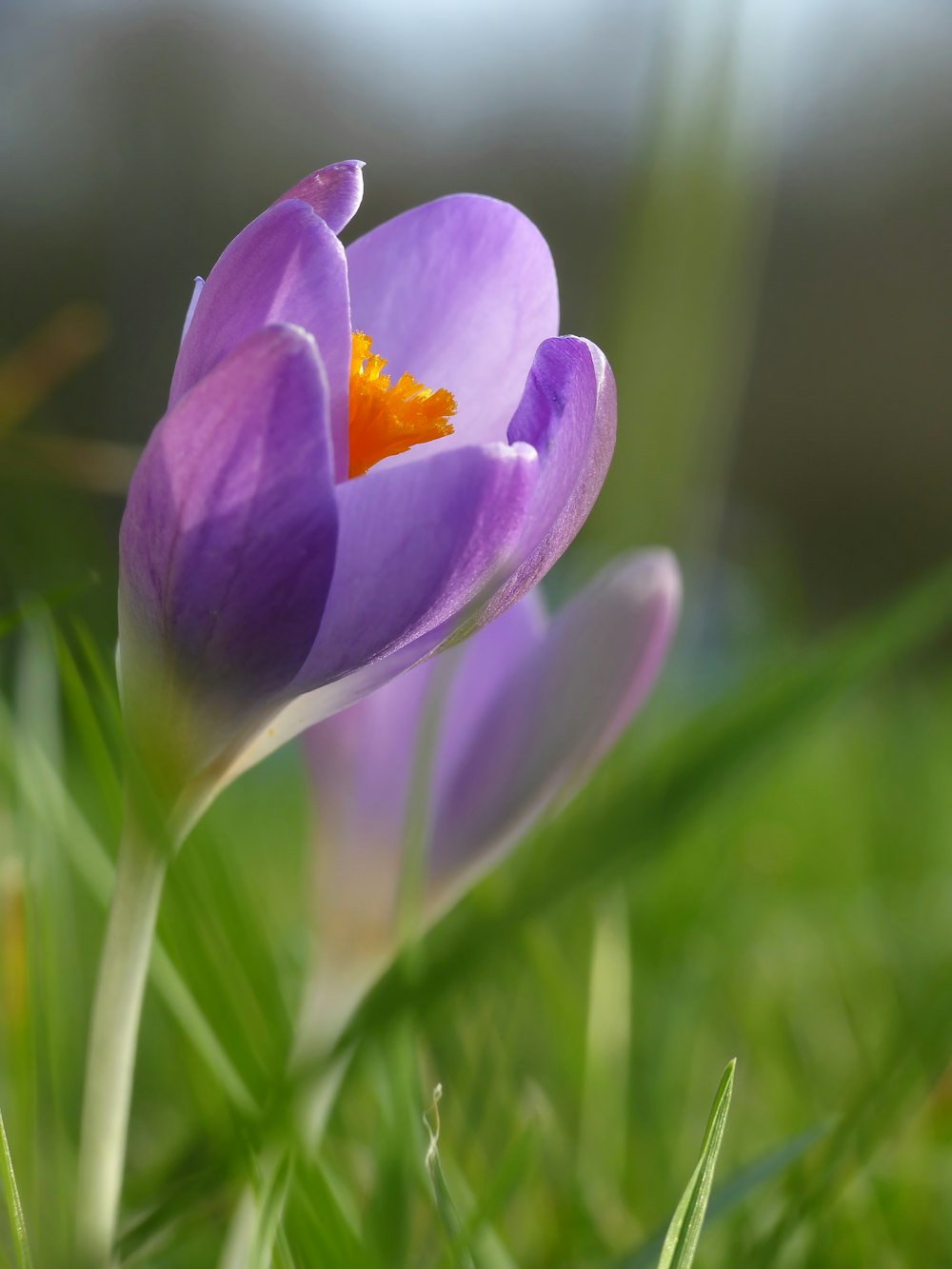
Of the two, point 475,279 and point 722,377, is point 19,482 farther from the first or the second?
point 722,377

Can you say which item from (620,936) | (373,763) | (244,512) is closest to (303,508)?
(244,512)

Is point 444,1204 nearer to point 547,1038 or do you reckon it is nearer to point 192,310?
point 192,310

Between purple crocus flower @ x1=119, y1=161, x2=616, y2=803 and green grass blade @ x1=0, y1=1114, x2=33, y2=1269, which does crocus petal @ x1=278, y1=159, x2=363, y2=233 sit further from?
green grass blade @ x1=0, y1=1114, x2=33, y2=1269

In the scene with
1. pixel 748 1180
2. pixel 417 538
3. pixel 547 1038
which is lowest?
pixel 547 1038

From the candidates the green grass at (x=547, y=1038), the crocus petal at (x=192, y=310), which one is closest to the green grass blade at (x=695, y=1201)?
the green grass at (x=547, y=1038)

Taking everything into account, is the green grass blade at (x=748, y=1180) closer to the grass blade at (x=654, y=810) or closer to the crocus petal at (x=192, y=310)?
the grass blade at (x=654, y=810)

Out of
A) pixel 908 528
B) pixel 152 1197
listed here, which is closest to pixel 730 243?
pixel 152 1197

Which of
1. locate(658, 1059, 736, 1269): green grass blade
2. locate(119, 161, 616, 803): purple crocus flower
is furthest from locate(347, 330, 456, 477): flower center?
locate(658, 1059, 736, 1269): green grass blade
